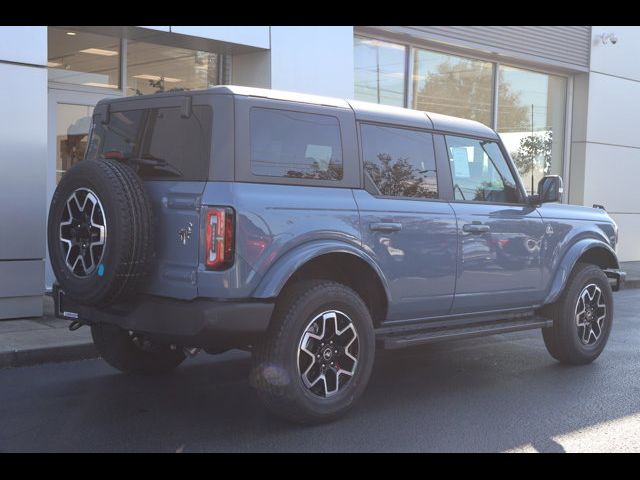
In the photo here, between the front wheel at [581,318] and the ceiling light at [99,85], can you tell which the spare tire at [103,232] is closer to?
the front wheel at [581,318]

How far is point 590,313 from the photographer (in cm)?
692

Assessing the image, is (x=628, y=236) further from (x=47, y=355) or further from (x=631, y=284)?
(x=47, y=355)

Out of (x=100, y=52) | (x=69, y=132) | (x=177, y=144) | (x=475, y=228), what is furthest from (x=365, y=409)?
(x=100, y=52)

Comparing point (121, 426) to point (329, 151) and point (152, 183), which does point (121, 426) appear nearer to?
point (152, 183)

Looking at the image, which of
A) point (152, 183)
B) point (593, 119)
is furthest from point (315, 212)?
point (593, 119)

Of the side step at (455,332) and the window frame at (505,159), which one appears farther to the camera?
the window frame at (505,159)

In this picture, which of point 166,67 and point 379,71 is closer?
point 166,67

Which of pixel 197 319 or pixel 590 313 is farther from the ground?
pixel 197 319

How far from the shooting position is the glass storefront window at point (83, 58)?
983 cm

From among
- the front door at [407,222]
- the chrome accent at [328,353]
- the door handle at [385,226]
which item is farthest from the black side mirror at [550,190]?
the chrome accent at [328,353]

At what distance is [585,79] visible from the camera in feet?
52.9

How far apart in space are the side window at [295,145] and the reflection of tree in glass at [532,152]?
1070 centimetres

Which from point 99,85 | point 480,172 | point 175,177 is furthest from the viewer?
point 99,85

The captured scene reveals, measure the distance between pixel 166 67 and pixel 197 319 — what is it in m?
7.02
